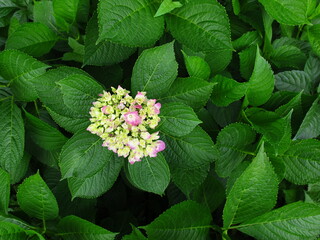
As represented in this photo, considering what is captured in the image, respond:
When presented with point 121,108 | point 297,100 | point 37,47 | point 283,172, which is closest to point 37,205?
point 121,108

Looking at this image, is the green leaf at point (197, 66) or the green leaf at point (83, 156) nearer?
the green leaf at point (83, 156)

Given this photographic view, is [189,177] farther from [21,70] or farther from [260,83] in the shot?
[21,70]

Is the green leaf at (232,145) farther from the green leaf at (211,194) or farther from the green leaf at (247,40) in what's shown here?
the green leaf at (247,40)

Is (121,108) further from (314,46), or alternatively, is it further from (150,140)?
(314,46)

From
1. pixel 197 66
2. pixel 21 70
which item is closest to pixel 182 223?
pixel 197 66

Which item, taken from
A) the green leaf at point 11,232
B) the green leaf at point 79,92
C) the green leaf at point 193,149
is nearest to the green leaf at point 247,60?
the green leaf at point 193,149

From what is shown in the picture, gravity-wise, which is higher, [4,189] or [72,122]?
[72,122]

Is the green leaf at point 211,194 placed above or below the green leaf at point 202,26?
below
